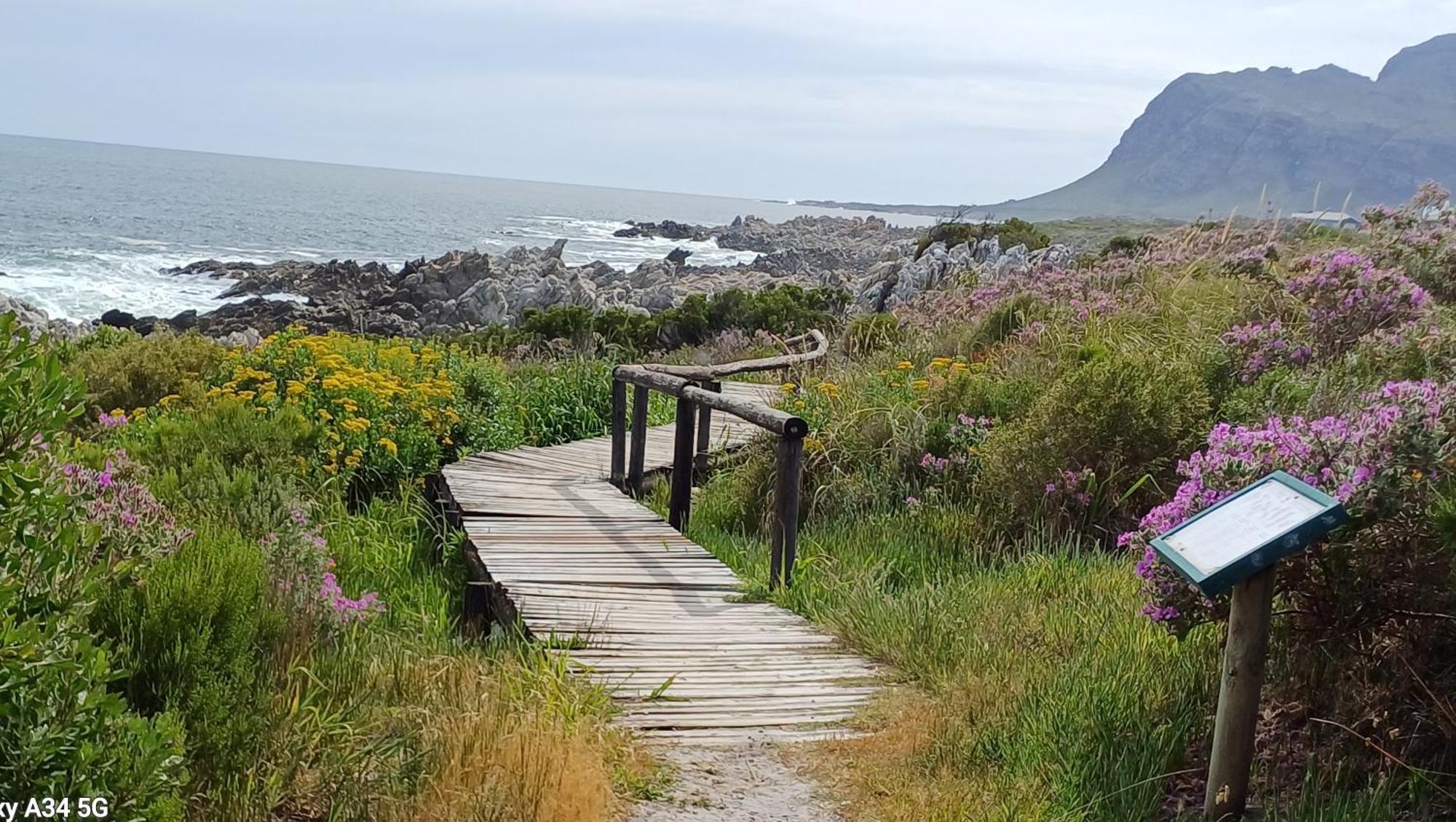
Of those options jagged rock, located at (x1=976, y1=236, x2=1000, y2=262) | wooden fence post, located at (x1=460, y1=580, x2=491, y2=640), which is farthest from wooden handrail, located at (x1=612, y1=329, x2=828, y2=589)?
jagged rock, located at (x1=976, y1=236, x2=1000, y2=262)

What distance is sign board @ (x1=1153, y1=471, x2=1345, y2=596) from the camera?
2914 mm

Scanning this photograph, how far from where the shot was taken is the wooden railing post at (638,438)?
8.52 meters

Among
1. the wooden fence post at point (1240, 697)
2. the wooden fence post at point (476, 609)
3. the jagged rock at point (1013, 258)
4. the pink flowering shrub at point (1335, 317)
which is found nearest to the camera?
the wooden fence post at point (1240, 697)

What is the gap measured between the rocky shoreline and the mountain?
57.6 m

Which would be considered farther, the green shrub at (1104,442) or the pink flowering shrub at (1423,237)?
the pink flowering shrub at (1423,237)

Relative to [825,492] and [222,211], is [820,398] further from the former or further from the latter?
[222,211]

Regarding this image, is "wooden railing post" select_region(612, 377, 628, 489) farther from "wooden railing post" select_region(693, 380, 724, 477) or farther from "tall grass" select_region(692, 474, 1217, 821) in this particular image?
"tall grass" select_region(692, 474, 1217, 821)

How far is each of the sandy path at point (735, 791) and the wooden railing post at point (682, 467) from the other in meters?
3.57

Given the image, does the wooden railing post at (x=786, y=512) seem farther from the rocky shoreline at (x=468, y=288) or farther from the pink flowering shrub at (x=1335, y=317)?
the rocky shoreline at (x=468, y=288)

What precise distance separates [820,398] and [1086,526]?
9.80ft

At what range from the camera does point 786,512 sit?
596cm

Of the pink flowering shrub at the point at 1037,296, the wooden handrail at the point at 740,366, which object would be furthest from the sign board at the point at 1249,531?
the pink flowering shrub at the point at 1037,296

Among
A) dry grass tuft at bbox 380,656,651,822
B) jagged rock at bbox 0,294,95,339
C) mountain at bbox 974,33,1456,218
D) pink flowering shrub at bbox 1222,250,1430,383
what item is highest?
mountain at bbox 974,33,1456,218

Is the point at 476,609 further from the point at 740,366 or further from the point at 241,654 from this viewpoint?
the point at 740,366
